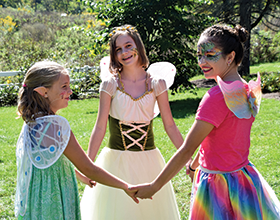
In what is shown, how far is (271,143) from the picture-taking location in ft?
18.5

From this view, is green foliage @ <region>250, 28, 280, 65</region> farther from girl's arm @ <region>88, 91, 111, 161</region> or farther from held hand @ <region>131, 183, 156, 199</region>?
held hand @ <region>131, 183, 156, 199</region>

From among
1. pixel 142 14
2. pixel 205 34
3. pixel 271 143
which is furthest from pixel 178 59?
pixel 205 34

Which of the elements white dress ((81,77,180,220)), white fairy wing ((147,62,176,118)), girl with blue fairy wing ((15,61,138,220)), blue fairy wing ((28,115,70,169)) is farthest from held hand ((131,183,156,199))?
white fairy wing ((147,62,176,118))

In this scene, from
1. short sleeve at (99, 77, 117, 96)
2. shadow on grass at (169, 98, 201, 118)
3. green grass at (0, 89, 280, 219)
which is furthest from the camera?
shadow on grass at (169, 98, 201, 118)

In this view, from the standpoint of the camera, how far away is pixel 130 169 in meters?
2.58

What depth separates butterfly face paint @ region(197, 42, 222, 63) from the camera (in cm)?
190

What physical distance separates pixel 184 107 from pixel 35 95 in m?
7.30

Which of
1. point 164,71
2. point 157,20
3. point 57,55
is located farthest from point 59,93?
point 57,55

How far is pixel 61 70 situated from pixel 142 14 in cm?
721

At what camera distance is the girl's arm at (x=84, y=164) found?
1.96 metres

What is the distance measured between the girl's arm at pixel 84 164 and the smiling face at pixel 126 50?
3.21ft

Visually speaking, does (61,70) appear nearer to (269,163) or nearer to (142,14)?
(269,163)

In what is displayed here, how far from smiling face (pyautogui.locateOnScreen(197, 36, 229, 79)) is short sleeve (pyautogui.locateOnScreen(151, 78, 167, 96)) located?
2.42 ft

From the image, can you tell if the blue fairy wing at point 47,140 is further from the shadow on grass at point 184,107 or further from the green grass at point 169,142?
the shadow on grass at point 184,107
